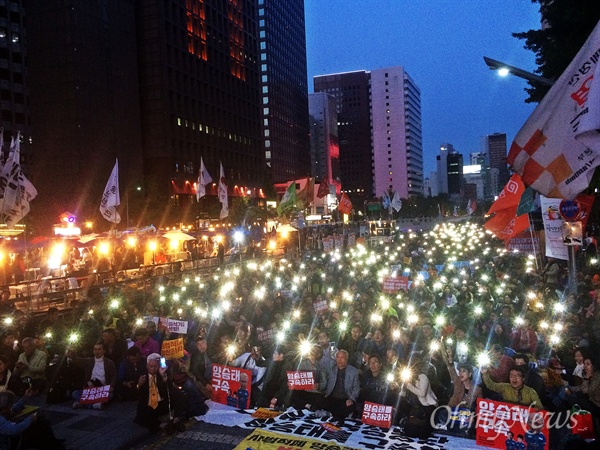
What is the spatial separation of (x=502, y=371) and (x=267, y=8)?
479ft

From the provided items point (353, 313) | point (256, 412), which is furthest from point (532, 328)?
point (256, 412)

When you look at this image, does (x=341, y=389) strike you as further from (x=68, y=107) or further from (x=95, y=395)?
(x=68, y=107)

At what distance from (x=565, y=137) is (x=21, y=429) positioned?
774 centimetres

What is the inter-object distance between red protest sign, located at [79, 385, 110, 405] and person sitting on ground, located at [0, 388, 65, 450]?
1.84 m

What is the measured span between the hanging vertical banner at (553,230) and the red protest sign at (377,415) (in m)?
7.89

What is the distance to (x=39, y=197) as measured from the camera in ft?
206

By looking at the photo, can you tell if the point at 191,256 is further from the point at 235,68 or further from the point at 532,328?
the point at 235,68

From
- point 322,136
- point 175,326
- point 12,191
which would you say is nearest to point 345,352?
point 175,326

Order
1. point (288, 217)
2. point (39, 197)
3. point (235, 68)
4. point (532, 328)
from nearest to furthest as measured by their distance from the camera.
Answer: point (532, 328), point (39, 197), point (288, 217), point (235, 68)

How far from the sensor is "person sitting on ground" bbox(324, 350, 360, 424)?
9477 millimetres

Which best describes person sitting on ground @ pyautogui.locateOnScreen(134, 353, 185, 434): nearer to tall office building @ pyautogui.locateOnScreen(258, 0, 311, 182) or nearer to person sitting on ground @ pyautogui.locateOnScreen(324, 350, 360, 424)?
person sitting on ground @ pyautogui.locateOnScreen(324, 350, 360, 424)

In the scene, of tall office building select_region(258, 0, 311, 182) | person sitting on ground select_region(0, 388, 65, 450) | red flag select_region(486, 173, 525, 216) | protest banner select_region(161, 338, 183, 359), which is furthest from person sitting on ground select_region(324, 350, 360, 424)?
tall office building select_region(258, 0, 311, 182)

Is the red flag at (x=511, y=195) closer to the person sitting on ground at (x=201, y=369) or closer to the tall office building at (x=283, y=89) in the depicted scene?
the person sitting on ground at (x=201, y=369)

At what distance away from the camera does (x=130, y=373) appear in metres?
10.7
